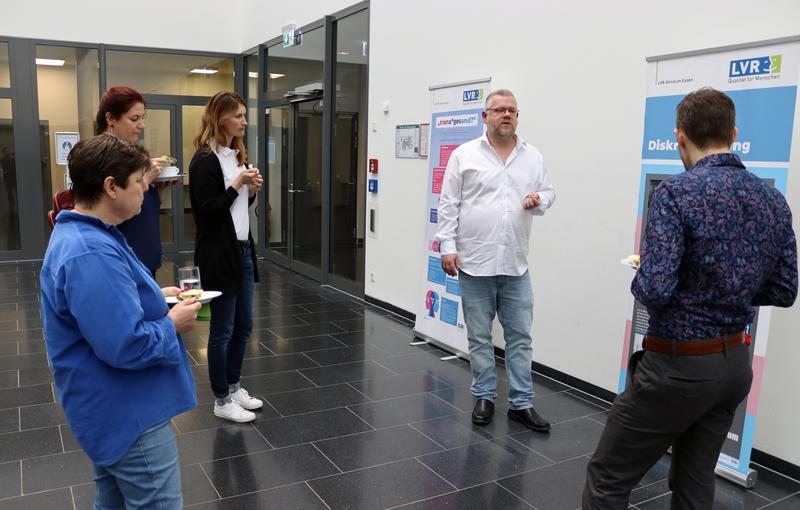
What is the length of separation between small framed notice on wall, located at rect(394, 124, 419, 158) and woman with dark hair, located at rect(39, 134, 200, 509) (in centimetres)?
419

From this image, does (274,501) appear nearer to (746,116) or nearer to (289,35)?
(746,116)

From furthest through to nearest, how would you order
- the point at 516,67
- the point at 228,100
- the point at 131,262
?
the point at 516,67
the point at 228,100
the point at 131,262

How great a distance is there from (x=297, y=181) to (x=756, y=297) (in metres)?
6.76

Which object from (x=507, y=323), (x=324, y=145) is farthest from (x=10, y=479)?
(x=324, y=145)

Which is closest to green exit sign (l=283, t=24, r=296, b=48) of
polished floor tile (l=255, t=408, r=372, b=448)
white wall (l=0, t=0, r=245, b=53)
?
white wall (l=0, t=0, r=245, b=53)

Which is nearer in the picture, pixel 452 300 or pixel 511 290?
pixel 511 290

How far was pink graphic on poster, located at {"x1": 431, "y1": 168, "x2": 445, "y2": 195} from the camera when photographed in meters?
4.92

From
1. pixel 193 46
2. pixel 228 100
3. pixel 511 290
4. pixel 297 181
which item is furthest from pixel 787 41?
pixel 193 46

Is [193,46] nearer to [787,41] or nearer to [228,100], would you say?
[228,100]

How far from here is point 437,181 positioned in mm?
4949

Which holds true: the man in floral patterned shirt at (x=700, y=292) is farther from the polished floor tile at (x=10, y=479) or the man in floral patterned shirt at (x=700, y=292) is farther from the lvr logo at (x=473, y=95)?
the lvr logo at (x=473, y=95)

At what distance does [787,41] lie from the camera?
2.70m

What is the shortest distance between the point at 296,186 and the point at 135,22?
3.51 m

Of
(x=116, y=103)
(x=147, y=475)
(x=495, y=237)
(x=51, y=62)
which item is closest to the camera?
(x=147, y=475)
